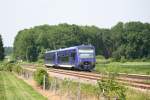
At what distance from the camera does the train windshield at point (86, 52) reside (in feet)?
169

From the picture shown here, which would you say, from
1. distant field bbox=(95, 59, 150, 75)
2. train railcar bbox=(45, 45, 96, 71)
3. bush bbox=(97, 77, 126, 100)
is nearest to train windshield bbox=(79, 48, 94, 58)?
train railcar bbox=(45, 45, 96, 71)

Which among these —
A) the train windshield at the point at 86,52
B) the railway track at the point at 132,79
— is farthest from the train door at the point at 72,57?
the railway track at the point at 132,79

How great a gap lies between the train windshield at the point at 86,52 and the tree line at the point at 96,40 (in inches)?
3518

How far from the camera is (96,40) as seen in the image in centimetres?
18725

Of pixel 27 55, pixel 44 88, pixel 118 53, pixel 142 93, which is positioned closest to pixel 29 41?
pixel 27 55

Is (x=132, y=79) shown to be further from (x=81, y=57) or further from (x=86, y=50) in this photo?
(x=86, y=50)

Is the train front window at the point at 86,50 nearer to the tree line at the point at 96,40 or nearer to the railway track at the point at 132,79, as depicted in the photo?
the railway track at the point at 132,79

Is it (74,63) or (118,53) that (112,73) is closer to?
(74,63)

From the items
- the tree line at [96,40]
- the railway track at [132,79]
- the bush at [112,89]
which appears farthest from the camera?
the tree line at [96,40]

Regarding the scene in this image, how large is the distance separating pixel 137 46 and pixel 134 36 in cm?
646

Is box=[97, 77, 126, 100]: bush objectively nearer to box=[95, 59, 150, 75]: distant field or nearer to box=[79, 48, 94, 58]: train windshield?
box=[95, 59, 150, 75]: distant field

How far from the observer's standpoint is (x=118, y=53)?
A: 481 ft

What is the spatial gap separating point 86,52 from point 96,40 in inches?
5335

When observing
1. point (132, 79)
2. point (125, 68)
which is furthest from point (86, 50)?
point (132, 79)
